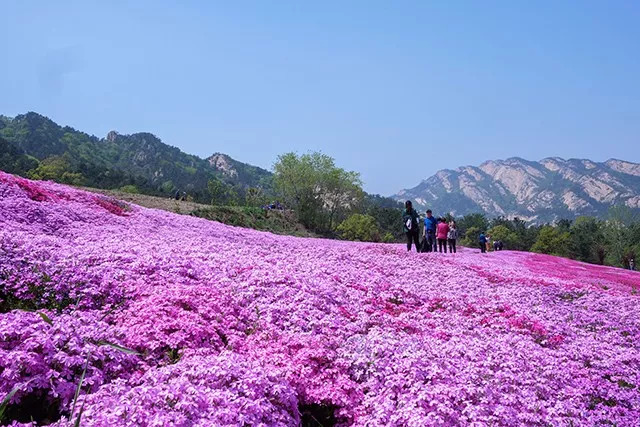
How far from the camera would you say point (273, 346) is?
7.20 metres

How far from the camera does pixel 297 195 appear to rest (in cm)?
7069

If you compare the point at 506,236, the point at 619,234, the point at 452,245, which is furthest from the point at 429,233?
the point at 506,236

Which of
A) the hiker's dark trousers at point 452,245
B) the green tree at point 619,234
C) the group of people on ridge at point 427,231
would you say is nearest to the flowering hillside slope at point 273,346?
the group of people on ridge at point 427,231

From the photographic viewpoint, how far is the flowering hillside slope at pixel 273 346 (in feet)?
17.3

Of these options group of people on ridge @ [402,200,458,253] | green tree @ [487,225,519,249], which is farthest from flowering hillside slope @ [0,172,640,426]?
green tree @ [487,225,519,249]

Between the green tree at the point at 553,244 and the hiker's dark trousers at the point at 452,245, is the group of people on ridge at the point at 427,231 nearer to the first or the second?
the hiker's dark trousers at the point at 452,245

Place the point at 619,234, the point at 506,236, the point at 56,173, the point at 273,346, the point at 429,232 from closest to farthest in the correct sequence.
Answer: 1. the point at 273,346
2. the point at 429,232
3. the point at 619,234
4. the point at 56,173
5. the point at 506,236

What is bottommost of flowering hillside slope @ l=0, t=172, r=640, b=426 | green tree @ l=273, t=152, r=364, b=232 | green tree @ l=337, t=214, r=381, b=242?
flowering hillside slope @ l=0, t=172, r=640, b=426

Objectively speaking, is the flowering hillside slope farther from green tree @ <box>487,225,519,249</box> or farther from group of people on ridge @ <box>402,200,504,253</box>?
green tree @ <box>487,225,519,249</box>

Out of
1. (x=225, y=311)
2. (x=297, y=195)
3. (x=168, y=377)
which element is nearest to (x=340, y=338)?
(x=225, y=311)

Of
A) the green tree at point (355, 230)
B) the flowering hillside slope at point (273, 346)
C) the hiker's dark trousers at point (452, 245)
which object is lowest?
the flowering hillside slope at point (273, 346)

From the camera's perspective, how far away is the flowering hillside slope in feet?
17.3

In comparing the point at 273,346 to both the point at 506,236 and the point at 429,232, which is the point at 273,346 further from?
the point at 506,236

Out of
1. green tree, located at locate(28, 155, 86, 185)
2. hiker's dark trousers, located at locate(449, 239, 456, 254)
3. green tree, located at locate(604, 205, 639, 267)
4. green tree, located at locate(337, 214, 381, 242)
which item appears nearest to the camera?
hiker's dark trousers, located at locate(449, 239, 456, 254)
